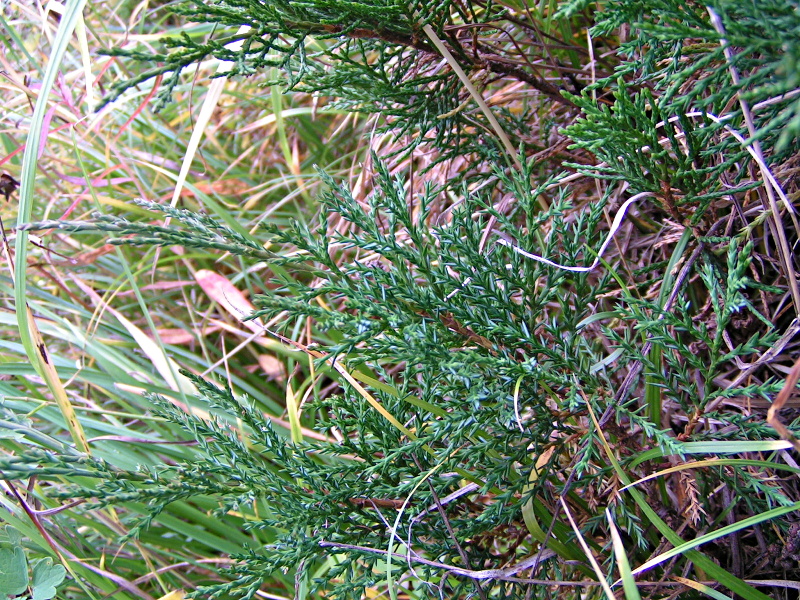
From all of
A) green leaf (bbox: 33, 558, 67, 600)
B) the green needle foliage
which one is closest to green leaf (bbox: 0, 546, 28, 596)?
green leaf (bbox: 33, 558, 67, 600)

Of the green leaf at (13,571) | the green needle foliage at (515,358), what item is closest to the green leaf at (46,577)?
the green leaf at (13,571)

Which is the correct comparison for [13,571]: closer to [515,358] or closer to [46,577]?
[46,577]

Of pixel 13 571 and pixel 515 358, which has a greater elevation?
pixel 13 571

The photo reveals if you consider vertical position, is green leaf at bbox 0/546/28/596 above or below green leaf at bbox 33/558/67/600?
above

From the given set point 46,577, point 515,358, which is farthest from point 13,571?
point 515,358

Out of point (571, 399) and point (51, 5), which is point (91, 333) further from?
point (571, 399)

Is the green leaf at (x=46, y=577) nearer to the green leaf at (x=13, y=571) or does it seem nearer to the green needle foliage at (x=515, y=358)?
the green leaf at (x=13, y=571)

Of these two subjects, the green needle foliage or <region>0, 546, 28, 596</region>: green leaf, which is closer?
the green needle foliage

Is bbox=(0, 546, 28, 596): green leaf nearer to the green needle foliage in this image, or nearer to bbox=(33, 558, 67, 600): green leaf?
bbox=(33, 558, 67, 600): green leaf

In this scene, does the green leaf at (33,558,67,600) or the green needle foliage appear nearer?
the green needle foliage

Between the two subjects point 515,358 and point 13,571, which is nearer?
point 515,358
